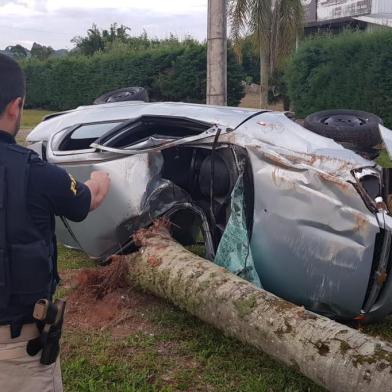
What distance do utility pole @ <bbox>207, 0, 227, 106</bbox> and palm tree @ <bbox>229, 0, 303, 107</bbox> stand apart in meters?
8.12

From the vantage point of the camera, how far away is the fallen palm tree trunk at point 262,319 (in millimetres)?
2533

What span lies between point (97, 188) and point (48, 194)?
0.96 feet

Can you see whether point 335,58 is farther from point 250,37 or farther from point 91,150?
point 91,150

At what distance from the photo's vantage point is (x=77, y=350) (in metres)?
3.41

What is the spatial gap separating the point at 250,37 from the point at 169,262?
14.2 meters

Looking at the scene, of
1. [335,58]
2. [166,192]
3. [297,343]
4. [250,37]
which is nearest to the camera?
[297,343]

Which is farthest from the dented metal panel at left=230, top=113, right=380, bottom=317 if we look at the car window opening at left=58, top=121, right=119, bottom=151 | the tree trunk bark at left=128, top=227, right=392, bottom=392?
the car window opening at left=58, top=121, right=119, bottom=151

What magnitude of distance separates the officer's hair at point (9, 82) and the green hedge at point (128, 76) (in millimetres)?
19837

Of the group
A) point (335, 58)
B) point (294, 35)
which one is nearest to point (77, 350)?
point (335, 58)

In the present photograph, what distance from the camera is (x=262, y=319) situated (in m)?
3.00

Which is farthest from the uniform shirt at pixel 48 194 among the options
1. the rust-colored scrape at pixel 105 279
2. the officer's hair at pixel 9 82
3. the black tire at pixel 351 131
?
the black tire at pixel 351 131

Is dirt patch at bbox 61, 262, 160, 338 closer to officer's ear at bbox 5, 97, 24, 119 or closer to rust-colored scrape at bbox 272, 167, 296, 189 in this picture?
rust-colored scrape at bbox 272, 167, 296, 189

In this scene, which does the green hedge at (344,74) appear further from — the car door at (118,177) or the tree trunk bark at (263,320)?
the tree trunk bark at (263,320)

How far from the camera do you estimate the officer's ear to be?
1822mm
